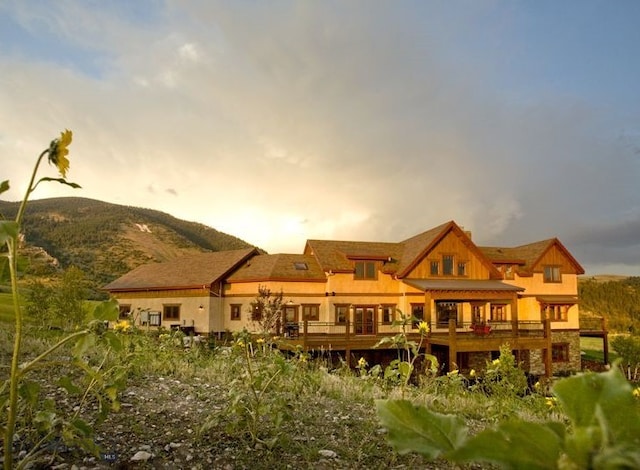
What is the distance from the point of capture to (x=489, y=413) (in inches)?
205

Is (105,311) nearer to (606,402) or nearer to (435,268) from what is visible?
(606,402)

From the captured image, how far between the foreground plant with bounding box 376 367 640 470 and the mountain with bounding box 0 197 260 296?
57543mm

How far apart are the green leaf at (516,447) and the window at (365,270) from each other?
1010 inches

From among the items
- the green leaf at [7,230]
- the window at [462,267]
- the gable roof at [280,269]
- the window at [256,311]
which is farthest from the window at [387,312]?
the green leaf at [7,230]

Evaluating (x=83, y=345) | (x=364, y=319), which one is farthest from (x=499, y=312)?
(x=83, y=345)

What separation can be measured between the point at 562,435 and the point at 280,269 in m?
25.2

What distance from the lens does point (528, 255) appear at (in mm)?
30516

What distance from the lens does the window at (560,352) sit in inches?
1129

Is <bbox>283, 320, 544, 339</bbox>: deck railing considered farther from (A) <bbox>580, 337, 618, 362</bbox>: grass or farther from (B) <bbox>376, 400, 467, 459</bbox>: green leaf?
(B) <bbox>376, 400, 467, 459</bbox>: green leaf

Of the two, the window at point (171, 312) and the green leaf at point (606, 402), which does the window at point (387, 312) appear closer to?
the window at point (171, 312)

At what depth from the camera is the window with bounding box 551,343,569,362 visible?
94.1ft

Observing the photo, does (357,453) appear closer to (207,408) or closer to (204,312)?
(207,408)

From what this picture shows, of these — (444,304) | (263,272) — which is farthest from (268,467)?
(444,304)

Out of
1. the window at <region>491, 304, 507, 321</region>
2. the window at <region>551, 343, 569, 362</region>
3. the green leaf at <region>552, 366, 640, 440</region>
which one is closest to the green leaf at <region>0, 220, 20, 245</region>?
the green leaf at <region>552, 366, 640, 440</region>
